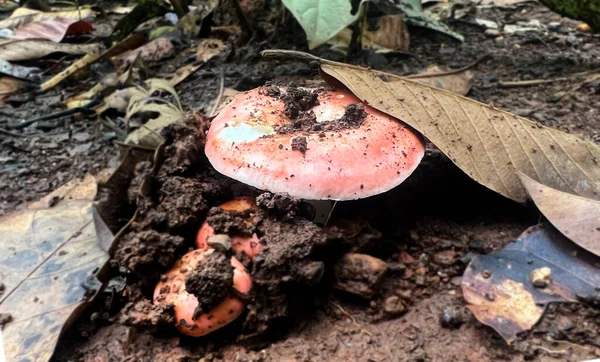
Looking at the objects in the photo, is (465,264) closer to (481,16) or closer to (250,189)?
(250,189)

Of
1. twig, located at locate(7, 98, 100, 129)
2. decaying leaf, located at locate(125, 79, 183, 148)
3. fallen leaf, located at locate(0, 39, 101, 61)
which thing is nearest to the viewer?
decaying leaf, located at locate(125, 79, 183, 148)

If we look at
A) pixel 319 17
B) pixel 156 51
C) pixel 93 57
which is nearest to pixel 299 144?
pixel 319 17

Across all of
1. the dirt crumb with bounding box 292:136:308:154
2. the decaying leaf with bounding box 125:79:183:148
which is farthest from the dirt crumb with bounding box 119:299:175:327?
the decaying leaf with bounding box 125:79:183:148

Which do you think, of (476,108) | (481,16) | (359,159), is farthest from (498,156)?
(481,16)

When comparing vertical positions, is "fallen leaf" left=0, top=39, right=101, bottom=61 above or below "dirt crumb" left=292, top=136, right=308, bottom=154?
below

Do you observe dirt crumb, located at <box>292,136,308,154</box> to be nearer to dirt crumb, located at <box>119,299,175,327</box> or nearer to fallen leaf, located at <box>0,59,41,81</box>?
dirt crumb, located at <box>119,299,175,327</box>
